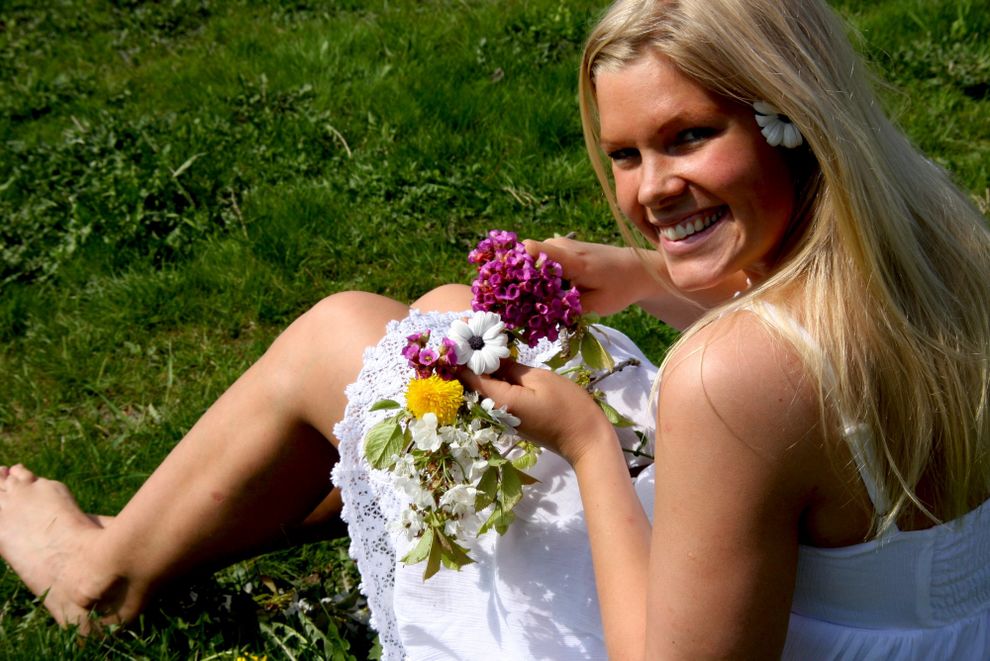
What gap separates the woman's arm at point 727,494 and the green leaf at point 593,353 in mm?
493

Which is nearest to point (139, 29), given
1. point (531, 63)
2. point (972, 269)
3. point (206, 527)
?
point (531, 63)

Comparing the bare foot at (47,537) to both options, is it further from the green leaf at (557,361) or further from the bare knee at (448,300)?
the green leaf at (557,361)

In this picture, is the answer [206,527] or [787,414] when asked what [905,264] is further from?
[206,527]

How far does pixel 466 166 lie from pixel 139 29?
2605 millimetres

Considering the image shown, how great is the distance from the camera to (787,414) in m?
1.57

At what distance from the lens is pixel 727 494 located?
160 cm

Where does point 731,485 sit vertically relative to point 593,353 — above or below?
above

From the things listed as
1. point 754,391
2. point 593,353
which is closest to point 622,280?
point 593,353

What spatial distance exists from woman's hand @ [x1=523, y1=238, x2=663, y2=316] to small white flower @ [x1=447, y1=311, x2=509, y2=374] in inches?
14.7

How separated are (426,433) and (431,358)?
13 cm

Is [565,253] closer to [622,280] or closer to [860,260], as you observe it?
[622,280]

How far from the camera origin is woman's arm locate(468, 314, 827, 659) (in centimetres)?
157

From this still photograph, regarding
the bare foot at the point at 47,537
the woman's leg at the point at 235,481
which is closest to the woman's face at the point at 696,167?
the woman's leg at the point at 235,481

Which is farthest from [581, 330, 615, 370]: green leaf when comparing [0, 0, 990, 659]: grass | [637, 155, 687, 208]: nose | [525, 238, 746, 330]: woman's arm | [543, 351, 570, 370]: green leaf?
[0, 0, 990, 659]: grass
